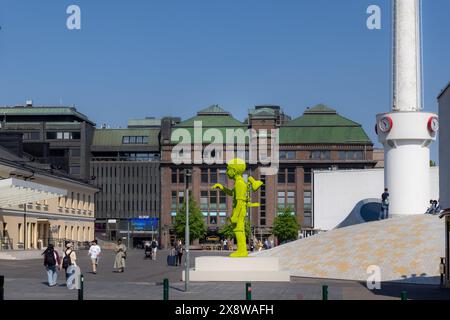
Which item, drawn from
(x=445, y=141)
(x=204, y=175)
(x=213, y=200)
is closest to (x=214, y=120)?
(x=204, y=175)

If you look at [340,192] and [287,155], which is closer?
[340,192]

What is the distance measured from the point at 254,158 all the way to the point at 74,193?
51.2 m

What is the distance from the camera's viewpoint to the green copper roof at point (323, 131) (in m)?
144

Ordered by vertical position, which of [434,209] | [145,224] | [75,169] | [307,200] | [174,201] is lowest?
[145,224]

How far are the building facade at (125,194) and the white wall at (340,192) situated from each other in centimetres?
6451

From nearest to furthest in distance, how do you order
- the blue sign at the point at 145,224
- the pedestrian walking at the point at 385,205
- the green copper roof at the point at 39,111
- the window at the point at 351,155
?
the pedestrian walking at the point at 385,205 → the window at the point at 351,155 → the blue sign at the point at 145,224 → the green copper roof at the point at 39,111

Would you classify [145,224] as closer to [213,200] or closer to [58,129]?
[213,200]

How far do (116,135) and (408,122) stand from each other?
4145 inches

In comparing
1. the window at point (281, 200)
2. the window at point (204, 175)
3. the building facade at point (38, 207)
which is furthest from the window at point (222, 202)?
the building facade at point (38, 207)

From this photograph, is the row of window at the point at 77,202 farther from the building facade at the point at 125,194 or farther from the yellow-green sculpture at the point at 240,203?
the yellow-green sculpture at the point at 240,203

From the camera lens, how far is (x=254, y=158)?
144m

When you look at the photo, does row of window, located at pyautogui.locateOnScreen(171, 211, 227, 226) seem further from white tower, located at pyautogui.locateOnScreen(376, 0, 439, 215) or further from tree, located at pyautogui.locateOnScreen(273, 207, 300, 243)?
white tower, located at pyautogui.locateOnScreen(376, 0, 439, 215)

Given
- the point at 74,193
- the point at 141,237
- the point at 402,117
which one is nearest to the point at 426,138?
the point at 402,117

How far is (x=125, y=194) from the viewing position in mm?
153375
